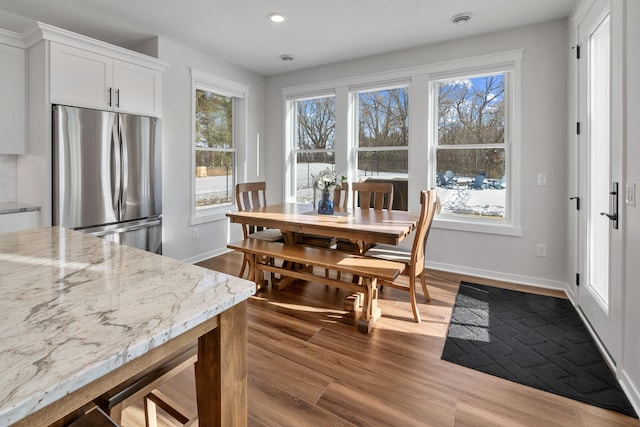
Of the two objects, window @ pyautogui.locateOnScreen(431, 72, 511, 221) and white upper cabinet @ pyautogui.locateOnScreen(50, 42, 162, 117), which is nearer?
white upper cabinet @ pyautogui.locateOnScreen(50, 42, 162, 117)

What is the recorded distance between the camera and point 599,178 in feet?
8.35

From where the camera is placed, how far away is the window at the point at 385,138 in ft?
14.1

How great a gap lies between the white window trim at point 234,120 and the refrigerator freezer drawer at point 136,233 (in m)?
0.55

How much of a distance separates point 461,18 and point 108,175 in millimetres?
3758

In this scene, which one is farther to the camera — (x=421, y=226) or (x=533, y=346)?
(x=421, y=226)

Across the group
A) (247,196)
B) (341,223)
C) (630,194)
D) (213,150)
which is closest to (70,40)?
(213,150)

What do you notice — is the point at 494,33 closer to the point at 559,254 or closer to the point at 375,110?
the point at 375,110

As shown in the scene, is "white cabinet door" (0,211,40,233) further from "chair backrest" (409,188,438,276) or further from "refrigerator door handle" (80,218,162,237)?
"chair backrest" (409,188,438,276)

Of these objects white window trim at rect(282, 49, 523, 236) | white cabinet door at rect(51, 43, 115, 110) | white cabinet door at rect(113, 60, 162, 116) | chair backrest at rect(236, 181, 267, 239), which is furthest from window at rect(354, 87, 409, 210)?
white cabinet door at rect(51, 43, 115, 110)

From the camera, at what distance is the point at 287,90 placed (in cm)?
512

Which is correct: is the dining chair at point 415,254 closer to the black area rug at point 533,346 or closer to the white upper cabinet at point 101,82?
the black area rug at point 533,346

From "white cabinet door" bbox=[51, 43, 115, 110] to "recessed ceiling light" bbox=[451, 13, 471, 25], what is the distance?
339 cm

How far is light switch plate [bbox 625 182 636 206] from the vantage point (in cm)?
178

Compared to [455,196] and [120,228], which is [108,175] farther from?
[455,196]
